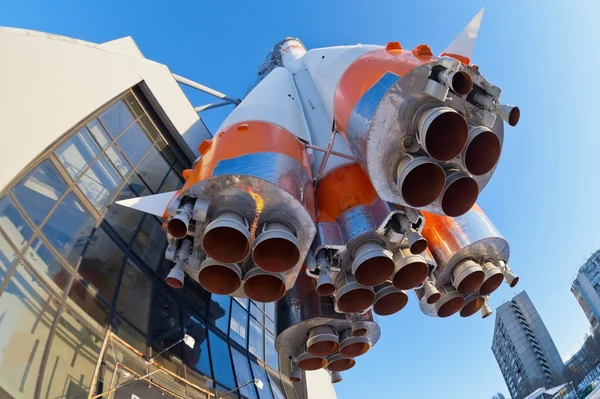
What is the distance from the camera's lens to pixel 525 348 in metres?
82.8

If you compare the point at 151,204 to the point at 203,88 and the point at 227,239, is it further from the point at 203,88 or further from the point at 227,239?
the point at 203,88

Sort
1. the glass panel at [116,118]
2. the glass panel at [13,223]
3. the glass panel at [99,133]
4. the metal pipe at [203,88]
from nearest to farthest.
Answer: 1. the glass panel at [13,223]
2. the glass panel at [99,133]
3. the glass panel at [116,118]
4. the metal pipe at [203,88]

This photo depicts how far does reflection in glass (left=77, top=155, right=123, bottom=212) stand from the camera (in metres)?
8.37

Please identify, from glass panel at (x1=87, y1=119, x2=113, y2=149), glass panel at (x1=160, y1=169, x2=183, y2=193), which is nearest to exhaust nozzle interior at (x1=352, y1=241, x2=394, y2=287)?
glass panel at (x1=87, y1=119, x2=113, y2=149)

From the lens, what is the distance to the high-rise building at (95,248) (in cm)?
613

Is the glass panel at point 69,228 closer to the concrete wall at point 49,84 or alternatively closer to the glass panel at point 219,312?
the concrete wall at point 49,84

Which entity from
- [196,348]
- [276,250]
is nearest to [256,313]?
[196,348]

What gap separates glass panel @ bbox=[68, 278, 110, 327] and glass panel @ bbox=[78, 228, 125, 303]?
0.51 feet

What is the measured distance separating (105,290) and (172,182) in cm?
460

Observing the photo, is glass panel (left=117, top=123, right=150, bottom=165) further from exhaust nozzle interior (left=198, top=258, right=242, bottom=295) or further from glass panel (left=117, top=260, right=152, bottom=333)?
exhaust nozzle interior (left=198, top=258, right=242, bottom=295)

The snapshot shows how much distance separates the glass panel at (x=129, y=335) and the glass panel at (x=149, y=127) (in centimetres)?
556

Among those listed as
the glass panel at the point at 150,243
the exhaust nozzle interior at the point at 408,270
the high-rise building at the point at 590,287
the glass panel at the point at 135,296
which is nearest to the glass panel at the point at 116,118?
the glass panel at the point at 150,243

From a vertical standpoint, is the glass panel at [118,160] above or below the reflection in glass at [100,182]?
above

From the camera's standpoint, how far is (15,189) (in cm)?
640
